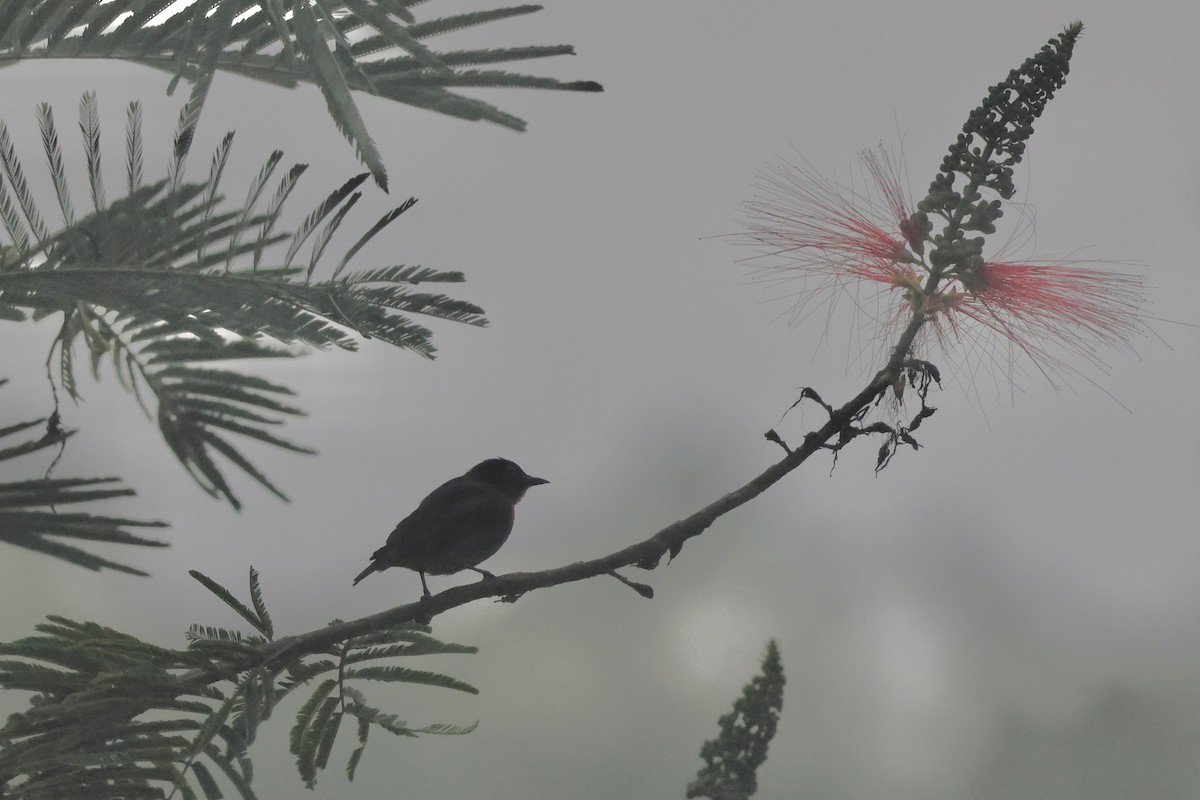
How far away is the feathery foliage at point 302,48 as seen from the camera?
1355 millimetres

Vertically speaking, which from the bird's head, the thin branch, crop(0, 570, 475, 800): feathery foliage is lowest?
crop(0, 570, 475, 800): feathery foliage

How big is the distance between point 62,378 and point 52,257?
1.09 ft

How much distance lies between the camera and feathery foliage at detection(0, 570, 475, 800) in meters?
1.48

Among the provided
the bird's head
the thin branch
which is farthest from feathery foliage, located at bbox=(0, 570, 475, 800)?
the bird's head

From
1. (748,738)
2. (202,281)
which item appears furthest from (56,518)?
(748,738)

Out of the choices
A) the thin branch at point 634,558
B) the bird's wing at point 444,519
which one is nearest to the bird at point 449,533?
the bird's wing at point 444,519

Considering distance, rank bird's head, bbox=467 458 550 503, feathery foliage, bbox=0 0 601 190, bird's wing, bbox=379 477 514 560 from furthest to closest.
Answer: bird's head, bbox=467 458 550 503 → bird's wing, bbox=379 477 514 560 → feathery foliage, bbox=0 0 601 190

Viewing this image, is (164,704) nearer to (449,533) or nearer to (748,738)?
(449,533)

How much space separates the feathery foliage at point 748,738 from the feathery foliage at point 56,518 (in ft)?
3.87

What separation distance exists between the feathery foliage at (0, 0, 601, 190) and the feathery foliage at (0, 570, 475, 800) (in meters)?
0.69

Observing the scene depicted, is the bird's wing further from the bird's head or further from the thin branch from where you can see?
the thin branch

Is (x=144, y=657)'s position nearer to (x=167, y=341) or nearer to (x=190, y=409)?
(x=190, y=409)

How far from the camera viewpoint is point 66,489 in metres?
1.99

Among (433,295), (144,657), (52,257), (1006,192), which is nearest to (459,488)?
(433,295)
